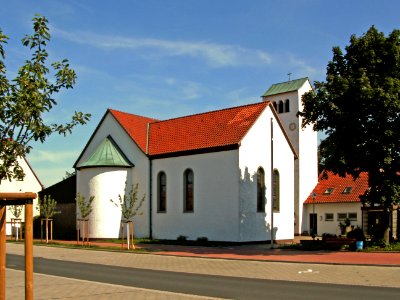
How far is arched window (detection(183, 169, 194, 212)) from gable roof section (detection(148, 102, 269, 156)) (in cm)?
195

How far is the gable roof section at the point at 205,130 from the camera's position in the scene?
36031 mm

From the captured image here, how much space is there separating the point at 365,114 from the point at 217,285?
621 inches

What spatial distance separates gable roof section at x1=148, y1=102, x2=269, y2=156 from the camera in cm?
3603

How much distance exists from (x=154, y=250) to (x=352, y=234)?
1195 cm

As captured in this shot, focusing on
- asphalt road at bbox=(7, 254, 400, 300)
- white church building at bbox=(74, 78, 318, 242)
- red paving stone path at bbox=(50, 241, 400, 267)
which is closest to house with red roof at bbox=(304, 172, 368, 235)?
white church building at bbox=(74, 78, 318, 242)

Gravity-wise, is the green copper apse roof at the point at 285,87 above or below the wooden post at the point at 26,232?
above

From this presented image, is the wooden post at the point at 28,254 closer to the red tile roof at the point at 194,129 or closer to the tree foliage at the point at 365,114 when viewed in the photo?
the tree foliage at the point at 365,114

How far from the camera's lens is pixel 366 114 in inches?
1076

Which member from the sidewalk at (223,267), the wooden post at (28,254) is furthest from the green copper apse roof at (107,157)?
the wooden post at (28,254)

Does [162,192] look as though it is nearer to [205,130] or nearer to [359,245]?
[205,130]

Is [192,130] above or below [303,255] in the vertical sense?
above

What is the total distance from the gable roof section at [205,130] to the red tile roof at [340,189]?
12.6 metres

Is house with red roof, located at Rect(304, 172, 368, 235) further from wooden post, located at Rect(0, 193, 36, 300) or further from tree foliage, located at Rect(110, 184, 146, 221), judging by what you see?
wooden post, located at Rect(0, 193, 36, 300)

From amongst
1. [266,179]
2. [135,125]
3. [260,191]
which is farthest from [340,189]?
[135,125]
